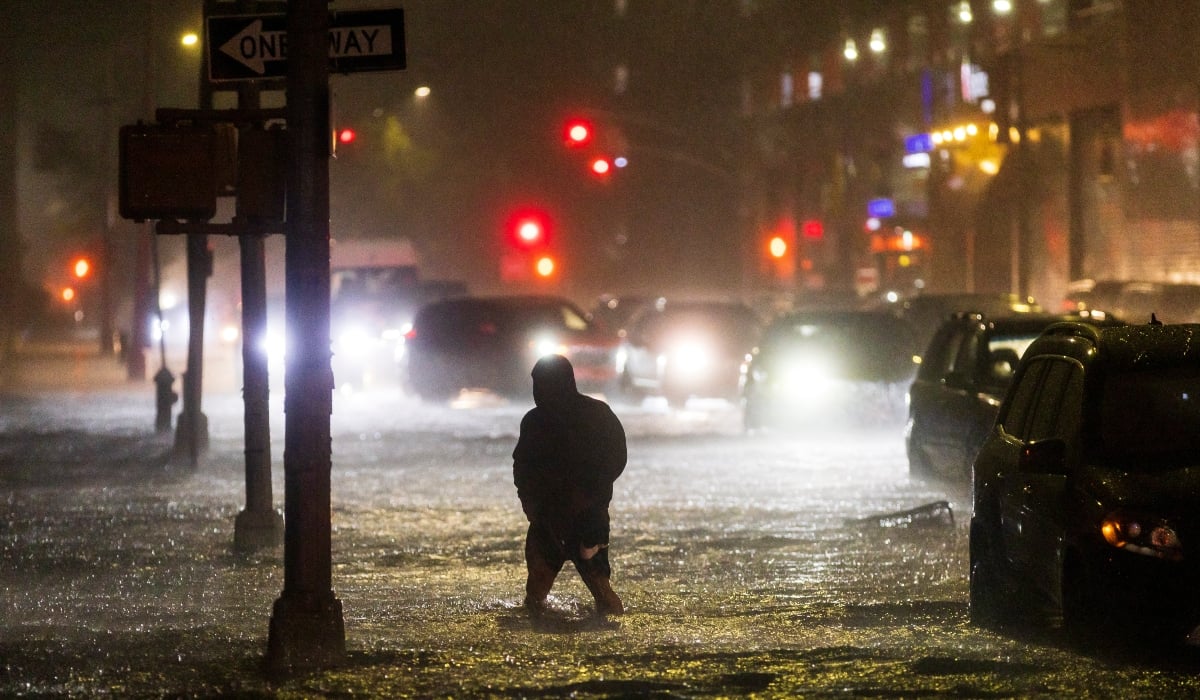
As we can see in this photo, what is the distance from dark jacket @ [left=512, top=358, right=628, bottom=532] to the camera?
31.9 feet

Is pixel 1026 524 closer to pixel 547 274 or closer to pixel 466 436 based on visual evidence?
pixel 466 436

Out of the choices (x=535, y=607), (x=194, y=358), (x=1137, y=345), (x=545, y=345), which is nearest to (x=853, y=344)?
(x=194, y=358)

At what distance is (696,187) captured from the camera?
75.4 metres

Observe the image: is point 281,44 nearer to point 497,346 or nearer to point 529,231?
point 497,346

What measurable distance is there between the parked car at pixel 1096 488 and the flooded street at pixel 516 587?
325 millimetres

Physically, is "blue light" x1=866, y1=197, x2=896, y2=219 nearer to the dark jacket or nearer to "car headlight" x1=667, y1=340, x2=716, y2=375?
"car headlight" x1=667, y1=340, x2=716, y2=375

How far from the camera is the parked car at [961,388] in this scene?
1459 cm

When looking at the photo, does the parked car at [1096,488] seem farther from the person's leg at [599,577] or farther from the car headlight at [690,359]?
the car headlight at [690,359]

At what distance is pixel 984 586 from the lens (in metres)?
9.37

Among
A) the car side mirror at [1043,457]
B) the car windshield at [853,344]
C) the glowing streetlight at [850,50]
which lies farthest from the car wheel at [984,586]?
the glowing streetlight at [850,50]

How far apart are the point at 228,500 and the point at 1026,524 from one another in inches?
369

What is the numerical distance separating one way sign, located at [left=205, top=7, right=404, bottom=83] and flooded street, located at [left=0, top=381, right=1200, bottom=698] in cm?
291

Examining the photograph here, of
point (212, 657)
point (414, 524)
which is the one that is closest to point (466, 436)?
point (414, 524)

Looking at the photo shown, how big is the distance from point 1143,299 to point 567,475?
21637 millimetres
